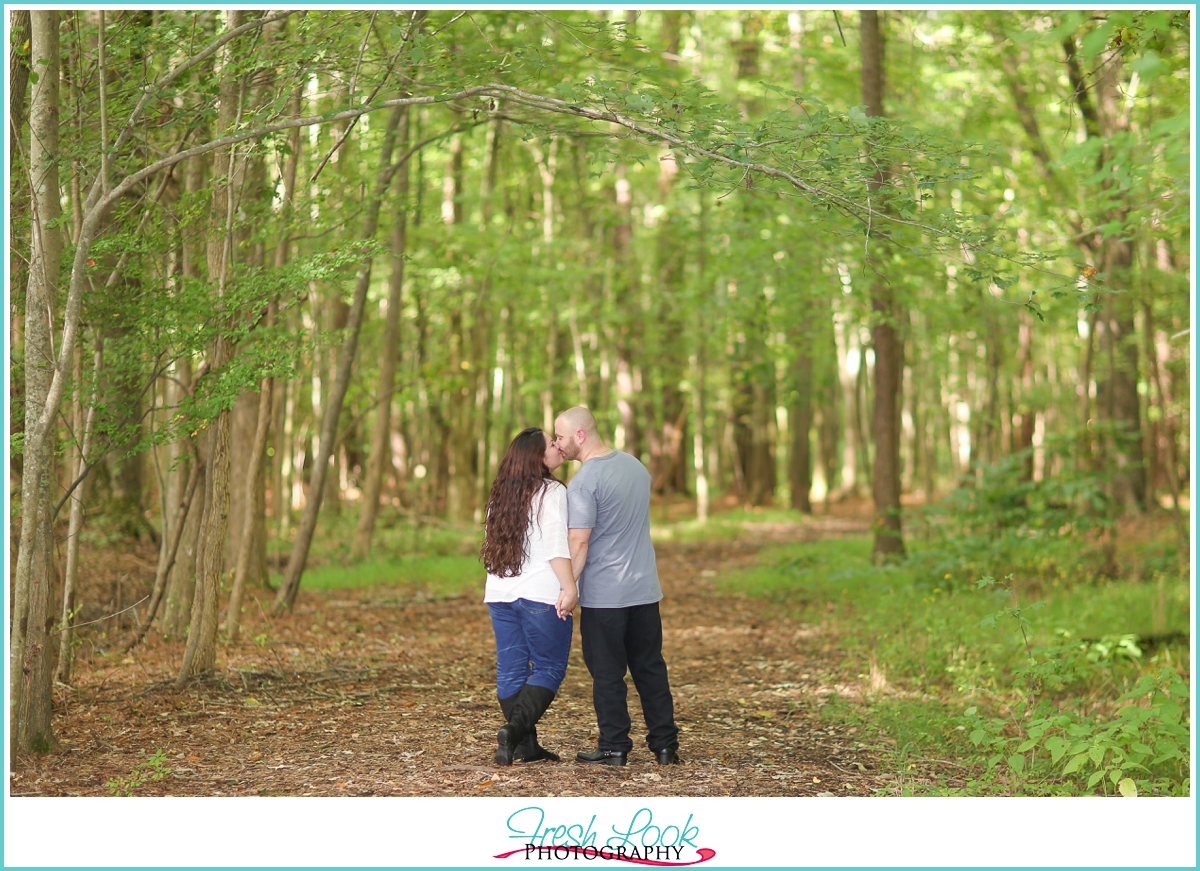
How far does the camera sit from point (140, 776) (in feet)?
15.8

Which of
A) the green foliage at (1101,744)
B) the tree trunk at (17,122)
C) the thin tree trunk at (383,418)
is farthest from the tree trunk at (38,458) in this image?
the thin tree trunk at (383,418)

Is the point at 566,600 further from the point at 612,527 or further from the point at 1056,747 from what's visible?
the point at 1056,747

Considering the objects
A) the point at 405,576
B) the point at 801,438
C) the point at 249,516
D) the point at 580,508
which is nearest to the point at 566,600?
the point at 580,508

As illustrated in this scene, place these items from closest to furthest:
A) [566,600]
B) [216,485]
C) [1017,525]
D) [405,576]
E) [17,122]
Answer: [566,600]
[17,122]
[216,485]
[1017,525]
[405,576]

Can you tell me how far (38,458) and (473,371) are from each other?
12.0 m

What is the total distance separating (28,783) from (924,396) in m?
27.8

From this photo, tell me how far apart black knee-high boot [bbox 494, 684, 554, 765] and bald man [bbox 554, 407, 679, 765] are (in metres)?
0.29

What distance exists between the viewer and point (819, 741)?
5.80m

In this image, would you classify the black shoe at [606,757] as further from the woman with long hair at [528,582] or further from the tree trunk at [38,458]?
the tree trunk at [38,458]

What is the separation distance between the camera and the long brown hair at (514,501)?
4965 millimetres

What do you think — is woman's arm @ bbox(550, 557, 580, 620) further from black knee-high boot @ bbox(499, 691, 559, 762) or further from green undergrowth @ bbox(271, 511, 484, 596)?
green undergrowth @ bbox(271, 511, 484, 596)

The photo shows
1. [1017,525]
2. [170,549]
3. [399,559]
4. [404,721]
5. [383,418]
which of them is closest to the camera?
[404,721]

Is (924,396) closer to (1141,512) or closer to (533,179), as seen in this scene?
(1141,512)

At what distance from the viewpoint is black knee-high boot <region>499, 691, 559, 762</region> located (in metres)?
5.07
